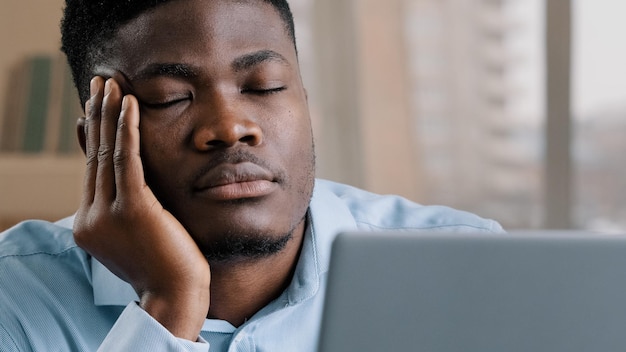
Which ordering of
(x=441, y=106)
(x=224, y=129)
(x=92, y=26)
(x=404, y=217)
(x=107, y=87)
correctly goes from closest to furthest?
(x=224, y=129), (x=107, y=87), (x=92, y=26), (x=404, y=217), (x=441, y=106)

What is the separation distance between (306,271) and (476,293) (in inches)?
28.0

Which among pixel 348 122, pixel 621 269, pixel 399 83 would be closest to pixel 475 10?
pixel 399 83

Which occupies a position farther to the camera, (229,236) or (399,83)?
(399,83)

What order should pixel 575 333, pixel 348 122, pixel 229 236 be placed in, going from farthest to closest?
pixel 348 122 → pixel 229 236 → pixel 575 333

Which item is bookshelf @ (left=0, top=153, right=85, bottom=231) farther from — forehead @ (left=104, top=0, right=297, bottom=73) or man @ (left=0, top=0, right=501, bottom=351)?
forehead @ (left=104, top=0, right=297, bottom=73)

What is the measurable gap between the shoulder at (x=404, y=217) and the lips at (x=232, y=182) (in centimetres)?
33

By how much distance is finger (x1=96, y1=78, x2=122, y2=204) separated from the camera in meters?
1.23

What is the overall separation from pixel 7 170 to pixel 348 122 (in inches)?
45.1

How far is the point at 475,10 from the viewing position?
302 centimetres

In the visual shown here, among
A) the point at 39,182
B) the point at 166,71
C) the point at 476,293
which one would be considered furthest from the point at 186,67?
the point at 39,182

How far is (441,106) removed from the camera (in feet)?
10.1

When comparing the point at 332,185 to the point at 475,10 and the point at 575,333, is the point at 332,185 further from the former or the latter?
the point at 475,10

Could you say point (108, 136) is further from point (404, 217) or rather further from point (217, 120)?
point (404, 217)

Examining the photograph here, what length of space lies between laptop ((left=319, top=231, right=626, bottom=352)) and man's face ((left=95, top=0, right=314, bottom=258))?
0.55 meters
